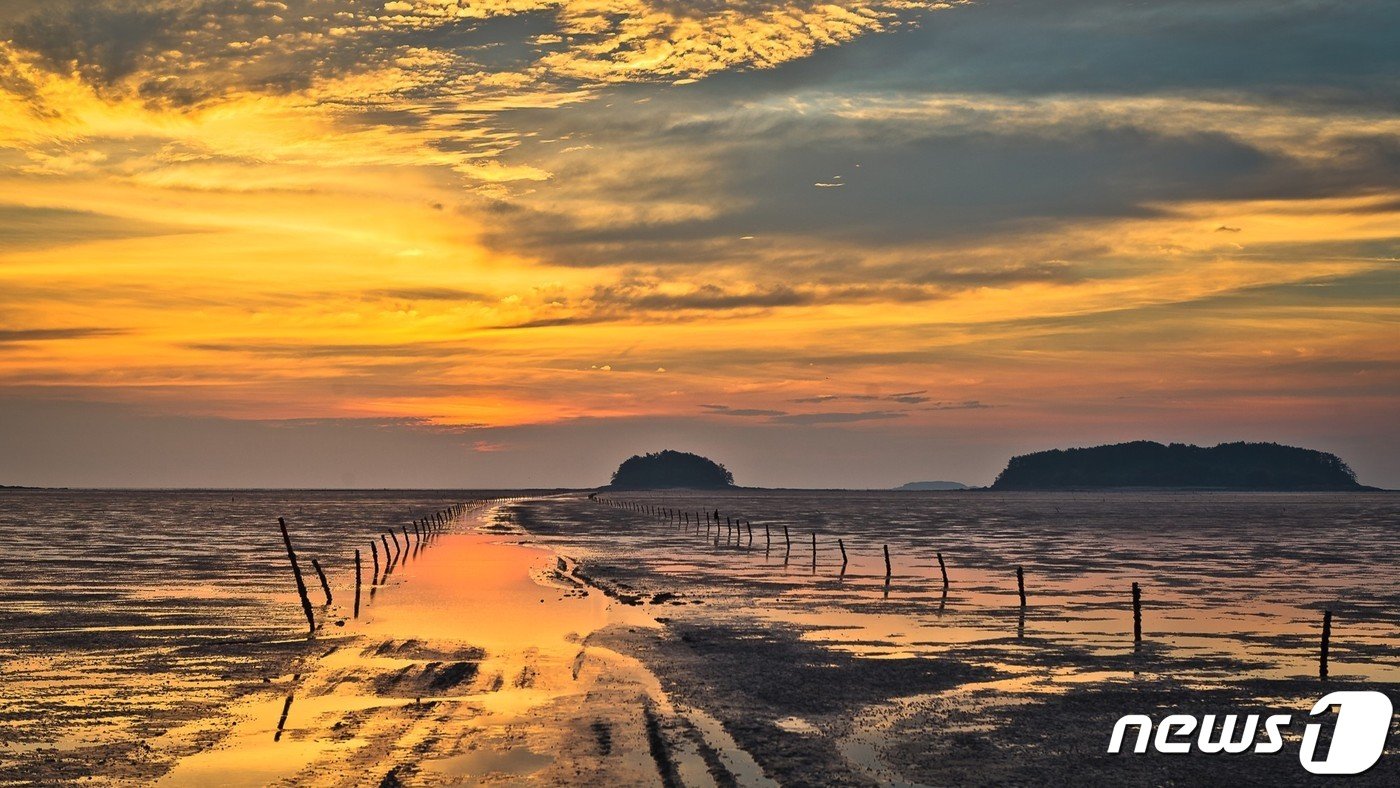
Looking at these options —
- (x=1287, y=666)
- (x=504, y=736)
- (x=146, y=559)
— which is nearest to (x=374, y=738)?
(x=504, y=736)

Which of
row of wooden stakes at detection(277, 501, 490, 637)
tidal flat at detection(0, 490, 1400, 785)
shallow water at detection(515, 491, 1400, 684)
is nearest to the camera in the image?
tidal flat at detection(0, 490, 1400, 785)

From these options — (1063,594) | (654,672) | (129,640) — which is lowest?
(1063,594)

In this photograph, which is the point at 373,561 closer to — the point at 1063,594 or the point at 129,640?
the point at 129,640

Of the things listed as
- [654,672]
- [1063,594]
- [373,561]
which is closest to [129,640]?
[654,672]

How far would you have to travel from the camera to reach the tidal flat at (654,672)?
18359 mm

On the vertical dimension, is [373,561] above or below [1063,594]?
below

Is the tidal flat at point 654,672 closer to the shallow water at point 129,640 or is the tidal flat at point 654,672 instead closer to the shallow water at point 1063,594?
the shallow water at point 129,640

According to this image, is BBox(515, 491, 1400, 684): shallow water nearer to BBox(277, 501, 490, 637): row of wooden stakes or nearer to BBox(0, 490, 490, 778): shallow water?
BBox(277, 501, 490, 637): row of wooden stakes

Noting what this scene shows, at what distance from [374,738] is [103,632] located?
1727 cm

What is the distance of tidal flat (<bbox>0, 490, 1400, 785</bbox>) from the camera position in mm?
18359

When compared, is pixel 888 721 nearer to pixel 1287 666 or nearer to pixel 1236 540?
pixel 1287 666

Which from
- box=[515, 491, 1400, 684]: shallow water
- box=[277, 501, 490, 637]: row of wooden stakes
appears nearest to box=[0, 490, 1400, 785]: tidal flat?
box=[515, 491, 1400, 684]: shallow water

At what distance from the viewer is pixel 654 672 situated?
26844 millimetres

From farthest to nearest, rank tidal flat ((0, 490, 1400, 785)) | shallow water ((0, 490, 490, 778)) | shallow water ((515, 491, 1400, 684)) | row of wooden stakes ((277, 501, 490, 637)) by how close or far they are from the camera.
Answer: row of wooden stakes ((277, 501, 490, 637)) < shallow water ((515, 491, 1400, 684)) < shallow water ((0, 490, 490, 778)) < tidal flat ((0, 490, 1400, 785))
